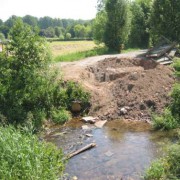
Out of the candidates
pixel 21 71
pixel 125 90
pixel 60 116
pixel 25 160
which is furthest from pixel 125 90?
pixel 25 160

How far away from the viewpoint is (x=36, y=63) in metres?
15.3

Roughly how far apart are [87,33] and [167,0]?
65400 millimetres

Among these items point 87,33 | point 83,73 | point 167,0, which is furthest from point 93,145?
point 87,33

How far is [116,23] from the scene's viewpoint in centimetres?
3325

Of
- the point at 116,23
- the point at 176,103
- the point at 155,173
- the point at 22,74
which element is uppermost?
the point at 116,23

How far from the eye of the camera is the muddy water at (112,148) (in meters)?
10.6

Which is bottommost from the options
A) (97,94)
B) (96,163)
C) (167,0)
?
(96,163)

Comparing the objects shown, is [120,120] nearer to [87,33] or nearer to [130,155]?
[130,155]

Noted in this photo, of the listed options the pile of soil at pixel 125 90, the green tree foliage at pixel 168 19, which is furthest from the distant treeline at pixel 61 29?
the pile of soil at pixel 125 90

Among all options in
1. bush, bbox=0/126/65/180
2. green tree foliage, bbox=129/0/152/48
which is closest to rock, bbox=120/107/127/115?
bush, bbox=0/126/65/180

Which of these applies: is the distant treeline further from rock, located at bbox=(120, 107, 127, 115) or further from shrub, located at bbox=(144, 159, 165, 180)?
shrub, located at bbox=(144, 159, 165, 180)

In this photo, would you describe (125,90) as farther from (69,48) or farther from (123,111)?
(69,48)

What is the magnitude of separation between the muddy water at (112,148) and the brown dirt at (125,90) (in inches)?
42.9

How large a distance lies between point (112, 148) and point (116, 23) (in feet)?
74.2
